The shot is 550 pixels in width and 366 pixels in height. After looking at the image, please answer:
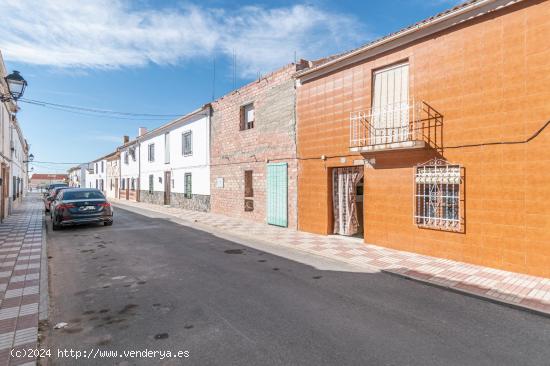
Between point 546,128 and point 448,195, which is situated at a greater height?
point 546,128

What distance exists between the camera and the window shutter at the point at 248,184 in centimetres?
1450

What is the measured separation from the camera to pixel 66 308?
4.35 metres

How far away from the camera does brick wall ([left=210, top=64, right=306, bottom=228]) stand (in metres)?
11.7

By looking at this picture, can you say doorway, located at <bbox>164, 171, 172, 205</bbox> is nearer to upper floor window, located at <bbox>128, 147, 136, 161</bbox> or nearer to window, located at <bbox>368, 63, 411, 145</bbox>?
upper floor window, located at <bbox>128, 147, 136, 161</bbox>

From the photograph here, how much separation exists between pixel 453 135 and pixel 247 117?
9837mm

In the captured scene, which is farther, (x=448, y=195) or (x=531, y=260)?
(x=448, y=195)

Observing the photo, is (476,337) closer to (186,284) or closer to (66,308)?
(186,284)

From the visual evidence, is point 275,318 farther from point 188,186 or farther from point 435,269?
point 188,186

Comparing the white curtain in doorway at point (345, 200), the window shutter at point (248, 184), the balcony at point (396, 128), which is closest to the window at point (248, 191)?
the window shutter at point (248, 184)

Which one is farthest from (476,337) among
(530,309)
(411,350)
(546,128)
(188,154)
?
(188,154)

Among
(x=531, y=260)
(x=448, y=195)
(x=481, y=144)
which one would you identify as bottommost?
(x=531, y=260)

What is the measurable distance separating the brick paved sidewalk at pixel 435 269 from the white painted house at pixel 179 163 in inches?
352

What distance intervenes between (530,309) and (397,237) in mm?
3721

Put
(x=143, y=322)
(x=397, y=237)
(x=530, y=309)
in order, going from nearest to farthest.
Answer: (x=143, y=322) < (x=530, y=309) < (x=397, y=237)
